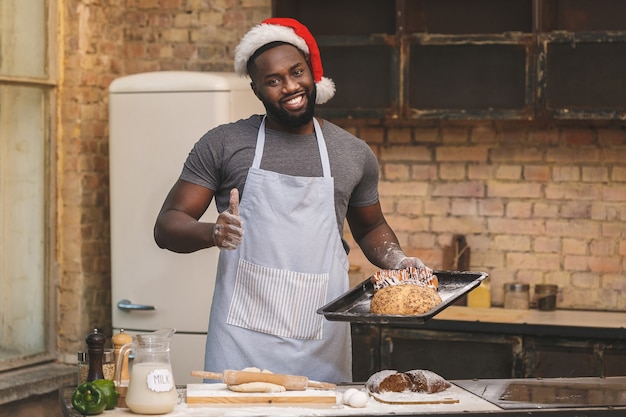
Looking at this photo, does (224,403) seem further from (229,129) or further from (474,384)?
(229,129)

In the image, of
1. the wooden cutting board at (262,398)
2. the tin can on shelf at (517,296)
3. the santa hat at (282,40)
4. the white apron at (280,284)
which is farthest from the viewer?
the tin can on shelf at (517,296)

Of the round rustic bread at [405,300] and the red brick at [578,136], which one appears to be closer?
the round rustic bread at [405,300]

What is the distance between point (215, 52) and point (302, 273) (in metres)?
2.69

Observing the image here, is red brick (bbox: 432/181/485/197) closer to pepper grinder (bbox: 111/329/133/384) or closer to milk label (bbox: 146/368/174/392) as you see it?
pepper grinder (bbox: 111/329/133/384)

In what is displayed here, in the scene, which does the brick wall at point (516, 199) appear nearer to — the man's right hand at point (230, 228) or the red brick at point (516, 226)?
the red brick at point (516, 226)

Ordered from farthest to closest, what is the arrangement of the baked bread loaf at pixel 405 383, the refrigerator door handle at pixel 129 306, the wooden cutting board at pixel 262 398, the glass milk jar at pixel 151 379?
the refrigerator door handle at pixel 129 306
the baked bread loaf at pixel 405 383
the wooden cutting board at pixel 262 398
the glass milk jar at pixel 151 379

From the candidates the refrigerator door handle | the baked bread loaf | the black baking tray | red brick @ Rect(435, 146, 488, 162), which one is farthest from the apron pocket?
red brick @ Rect(435, 146, 488, 162)

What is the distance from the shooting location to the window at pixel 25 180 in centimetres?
550

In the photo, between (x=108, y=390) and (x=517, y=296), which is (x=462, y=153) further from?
(x=108, y=390)

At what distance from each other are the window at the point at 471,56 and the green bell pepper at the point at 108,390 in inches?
114

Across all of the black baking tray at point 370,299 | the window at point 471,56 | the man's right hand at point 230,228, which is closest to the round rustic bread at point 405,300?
the black baking tray at point 370,299

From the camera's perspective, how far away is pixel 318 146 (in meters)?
3.70

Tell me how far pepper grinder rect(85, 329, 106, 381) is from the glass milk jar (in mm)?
143

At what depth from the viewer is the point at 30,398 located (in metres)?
5.42
